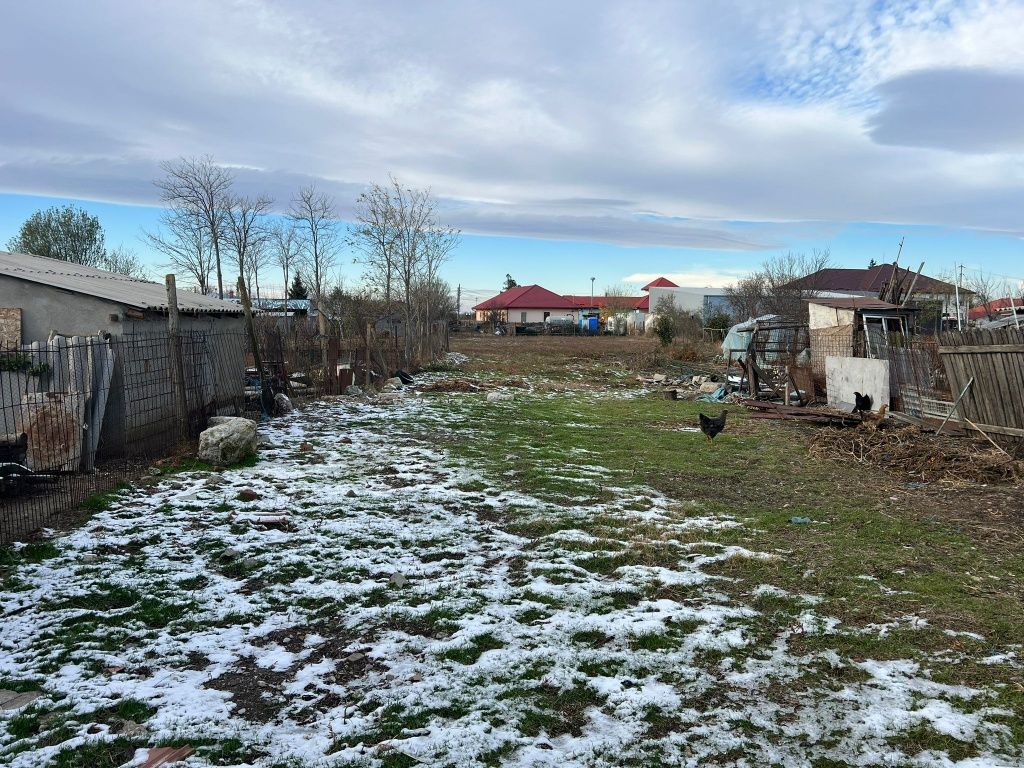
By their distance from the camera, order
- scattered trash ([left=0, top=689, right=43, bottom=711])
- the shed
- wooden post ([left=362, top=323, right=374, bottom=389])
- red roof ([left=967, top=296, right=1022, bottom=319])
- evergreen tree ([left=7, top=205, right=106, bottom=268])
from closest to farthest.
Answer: scattered trash ([left=0, top=689, right=43, bottom=711])
the shed
red roof ([left=967, top=296, right=1022, bottom=319])
wooden post ([left=362, top=323, right=374, bottom=389])
evergreen tree ([left=7, top=205, right=106, bottom=268])

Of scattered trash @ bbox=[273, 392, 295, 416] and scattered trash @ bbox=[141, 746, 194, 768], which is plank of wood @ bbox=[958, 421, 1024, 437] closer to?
scattered trash @ bbox=[141, 746, 194, 768]

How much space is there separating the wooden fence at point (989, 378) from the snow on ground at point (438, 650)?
5.69 metres

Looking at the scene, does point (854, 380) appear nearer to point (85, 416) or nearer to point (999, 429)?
point (999, 429)

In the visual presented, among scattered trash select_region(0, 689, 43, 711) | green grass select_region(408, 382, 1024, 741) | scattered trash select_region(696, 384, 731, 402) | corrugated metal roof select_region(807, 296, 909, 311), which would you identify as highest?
corrugated metal roof select_region(807, 296, 909, 311)

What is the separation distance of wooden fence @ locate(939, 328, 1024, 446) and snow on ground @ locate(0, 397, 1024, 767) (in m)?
5.69

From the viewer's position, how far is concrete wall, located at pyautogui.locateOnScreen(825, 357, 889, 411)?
12758 millimetres

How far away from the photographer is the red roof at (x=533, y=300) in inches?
3226

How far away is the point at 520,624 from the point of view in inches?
173

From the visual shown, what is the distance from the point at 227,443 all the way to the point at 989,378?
1122cm

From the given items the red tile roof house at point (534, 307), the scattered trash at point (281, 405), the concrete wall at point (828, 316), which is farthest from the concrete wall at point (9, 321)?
the red tile roof house at point (534, 307)

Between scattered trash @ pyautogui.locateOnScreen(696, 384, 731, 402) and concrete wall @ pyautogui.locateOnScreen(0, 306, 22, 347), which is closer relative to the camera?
concrete wall @ pyautogui.locateOnScreen(0, 306, 22, 347)

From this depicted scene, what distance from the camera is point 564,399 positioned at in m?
17.3

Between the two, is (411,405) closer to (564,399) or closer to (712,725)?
(564,399)

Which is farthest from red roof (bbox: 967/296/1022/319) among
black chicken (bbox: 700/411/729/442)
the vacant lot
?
the vacant lot
